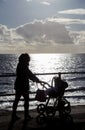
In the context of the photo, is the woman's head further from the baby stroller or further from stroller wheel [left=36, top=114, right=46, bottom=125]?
stroller wheel [left=36, top=114, right=46, bottom=125]

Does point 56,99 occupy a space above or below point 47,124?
above

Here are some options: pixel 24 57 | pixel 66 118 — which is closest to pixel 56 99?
pixel 66 118

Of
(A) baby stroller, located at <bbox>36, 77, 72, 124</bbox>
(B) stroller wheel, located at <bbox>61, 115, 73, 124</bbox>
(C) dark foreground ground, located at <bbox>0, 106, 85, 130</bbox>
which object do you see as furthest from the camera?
(B) stroller wheel, located at <bbox>61, 115, 73, 124</bbox>

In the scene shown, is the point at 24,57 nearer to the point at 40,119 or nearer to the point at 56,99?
the point at 56,99

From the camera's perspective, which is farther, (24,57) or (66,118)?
(66,118)

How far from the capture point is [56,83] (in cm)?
942

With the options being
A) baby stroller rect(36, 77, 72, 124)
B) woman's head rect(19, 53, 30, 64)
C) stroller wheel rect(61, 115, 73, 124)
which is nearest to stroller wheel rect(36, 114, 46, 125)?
baby stroller rect(36, 77, 72, 124)

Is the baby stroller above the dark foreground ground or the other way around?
above

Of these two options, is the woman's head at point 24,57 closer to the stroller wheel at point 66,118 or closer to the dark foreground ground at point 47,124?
the dark foreground ground at point 47,124

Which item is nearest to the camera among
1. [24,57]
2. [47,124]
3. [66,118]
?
[47,124]

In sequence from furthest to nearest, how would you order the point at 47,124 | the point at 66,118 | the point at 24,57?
the point at 66,118, the point at 24,57, the point at 47,124

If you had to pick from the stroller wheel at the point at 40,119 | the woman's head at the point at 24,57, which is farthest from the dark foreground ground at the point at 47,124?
the woman's head at the point at 24,57

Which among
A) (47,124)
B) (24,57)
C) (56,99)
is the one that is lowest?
(47,124)

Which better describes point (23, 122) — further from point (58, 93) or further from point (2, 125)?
→ point (58, 93)
